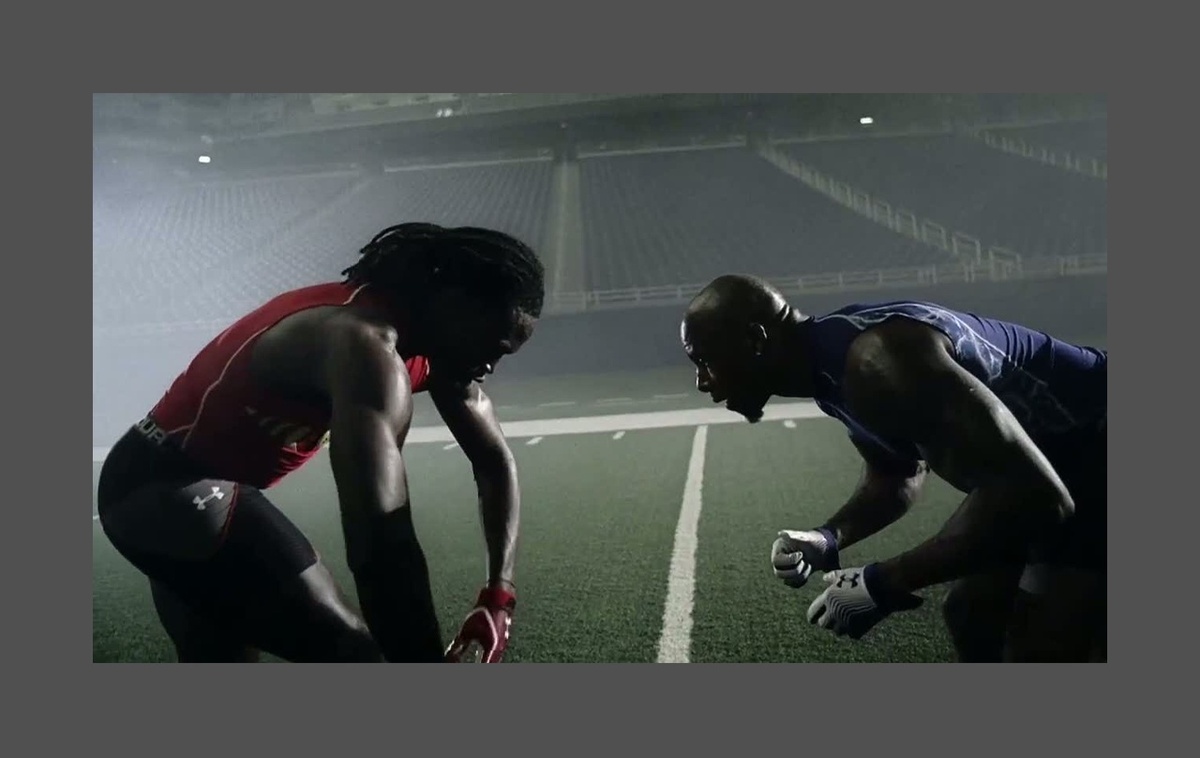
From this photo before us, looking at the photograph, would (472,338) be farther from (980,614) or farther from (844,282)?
(980,614)

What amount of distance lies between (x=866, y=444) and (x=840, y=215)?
59 centimetres

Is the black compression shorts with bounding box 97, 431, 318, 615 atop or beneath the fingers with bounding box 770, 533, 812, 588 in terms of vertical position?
atop

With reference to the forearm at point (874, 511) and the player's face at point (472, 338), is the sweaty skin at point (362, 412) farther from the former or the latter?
the forearm at point (874, 511)

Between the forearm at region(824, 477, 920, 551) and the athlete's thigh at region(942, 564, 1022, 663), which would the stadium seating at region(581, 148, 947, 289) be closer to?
the forearm at region(824, 477, 920, 551)

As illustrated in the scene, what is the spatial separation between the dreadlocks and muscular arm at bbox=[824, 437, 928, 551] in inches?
31.0

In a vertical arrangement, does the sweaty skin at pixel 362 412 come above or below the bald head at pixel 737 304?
below

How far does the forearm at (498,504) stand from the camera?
2.03 m

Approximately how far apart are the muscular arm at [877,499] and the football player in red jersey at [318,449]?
74 cm

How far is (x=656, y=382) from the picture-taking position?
2.16 meters

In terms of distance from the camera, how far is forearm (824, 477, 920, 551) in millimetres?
1933

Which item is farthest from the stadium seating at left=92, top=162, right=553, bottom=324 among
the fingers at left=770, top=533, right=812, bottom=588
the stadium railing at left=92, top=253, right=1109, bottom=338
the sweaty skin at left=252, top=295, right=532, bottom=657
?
the fingers at left=770, top=533, right=812, bottom=588

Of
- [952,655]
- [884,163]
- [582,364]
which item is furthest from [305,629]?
[884,163]

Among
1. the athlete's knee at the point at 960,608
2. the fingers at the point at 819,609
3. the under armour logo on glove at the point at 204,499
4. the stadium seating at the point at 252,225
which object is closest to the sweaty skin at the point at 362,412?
the under armour logo on glove at the point at 204,499

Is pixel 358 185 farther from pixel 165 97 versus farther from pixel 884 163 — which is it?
pixel 884 163
